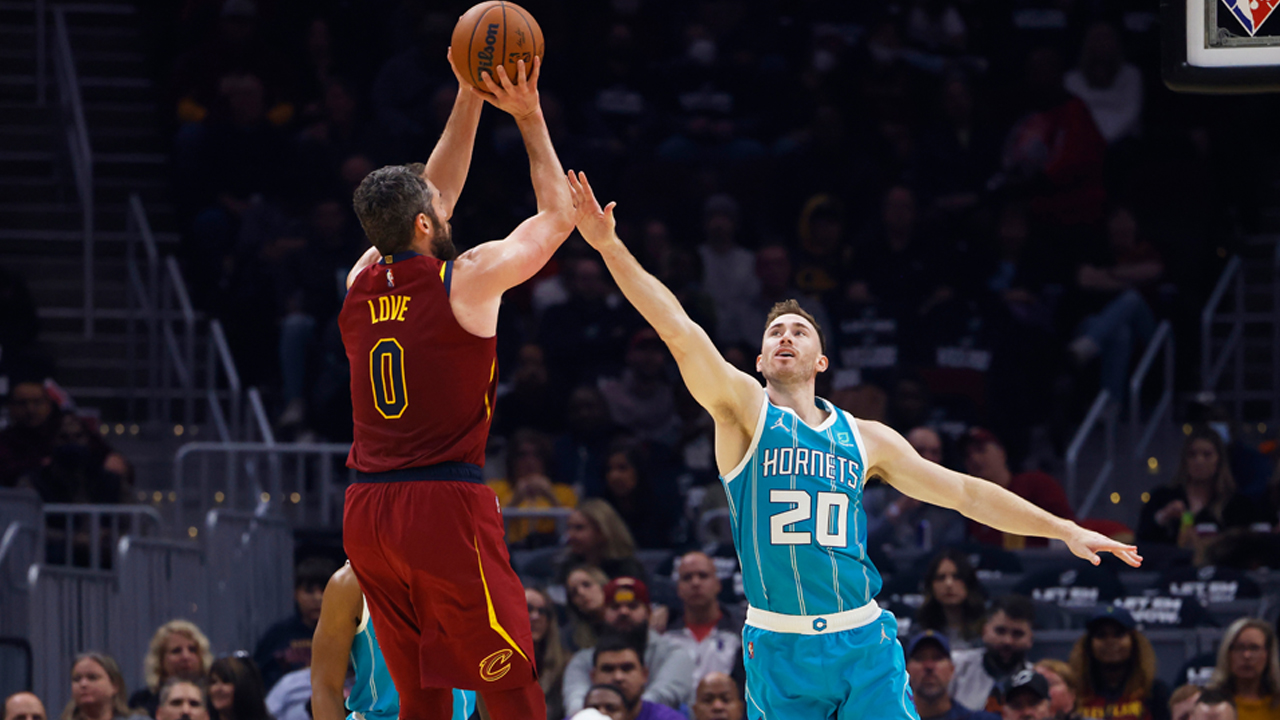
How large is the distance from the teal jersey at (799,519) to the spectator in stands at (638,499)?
5.37m

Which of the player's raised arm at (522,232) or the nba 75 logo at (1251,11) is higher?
the nba 75 logo at (1251,11)

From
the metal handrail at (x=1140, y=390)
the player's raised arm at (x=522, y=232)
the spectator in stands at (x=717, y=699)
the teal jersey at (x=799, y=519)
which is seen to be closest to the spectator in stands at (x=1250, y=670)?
the spectator in stands at (x=717, y=699)

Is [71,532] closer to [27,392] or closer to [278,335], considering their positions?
[27,392]

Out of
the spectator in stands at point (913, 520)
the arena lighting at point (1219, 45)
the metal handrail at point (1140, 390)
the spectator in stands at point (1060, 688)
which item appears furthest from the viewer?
the metal handrail at point (1140, 390)

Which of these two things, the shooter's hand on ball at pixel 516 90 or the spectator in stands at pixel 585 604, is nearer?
the shooter's hand on ball at pixel 516 90

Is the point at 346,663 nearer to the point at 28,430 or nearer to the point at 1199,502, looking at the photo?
the point at 28,430

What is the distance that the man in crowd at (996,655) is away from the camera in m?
10.0

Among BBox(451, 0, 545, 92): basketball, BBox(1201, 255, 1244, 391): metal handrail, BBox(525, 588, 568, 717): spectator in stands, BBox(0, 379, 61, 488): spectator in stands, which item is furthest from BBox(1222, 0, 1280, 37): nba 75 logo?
BBox(0, 379, 61, 488): spectator in stands

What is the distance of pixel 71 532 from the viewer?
1139 cm

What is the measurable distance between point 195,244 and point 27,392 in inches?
113

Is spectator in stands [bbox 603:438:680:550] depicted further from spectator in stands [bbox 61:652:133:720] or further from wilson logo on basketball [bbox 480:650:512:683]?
wilson logo on basketball [bbox 480:650:512:683]

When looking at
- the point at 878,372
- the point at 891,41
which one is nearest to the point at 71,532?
the point at 878,372

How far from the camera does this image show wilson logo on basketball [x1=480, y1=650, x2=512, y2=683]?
576 centimetres

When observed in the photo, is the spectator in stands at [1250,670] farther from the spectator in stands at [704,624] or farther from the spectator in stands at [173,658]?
the spectator in stands at [173,658]
